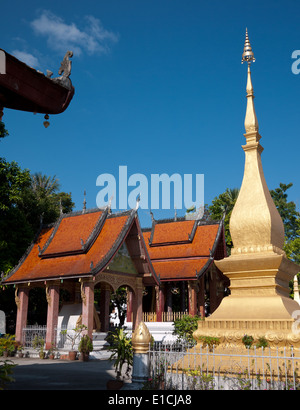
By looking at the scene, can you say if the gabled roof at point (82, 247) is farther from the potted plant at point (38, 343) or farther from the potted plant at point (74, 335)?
the potted plant at point (38, 343)

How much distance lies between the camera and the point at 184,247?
2797 centimetres

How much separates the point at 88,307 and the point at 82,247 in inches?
124

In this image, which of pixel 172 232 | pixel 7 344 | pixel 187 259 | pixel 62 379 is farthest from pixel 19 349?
pixel 172 232

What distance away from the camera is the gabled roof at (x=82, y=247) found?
776 inches

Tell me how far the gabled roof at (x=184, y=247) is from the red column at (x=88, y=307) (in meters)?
7.38

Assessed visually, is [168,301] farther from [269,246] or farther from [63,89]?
[63,89]

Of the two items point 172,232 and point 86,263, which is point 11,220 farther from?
point 172,232

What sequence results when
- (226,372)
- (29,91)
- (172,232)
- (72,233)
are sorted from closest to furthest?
(29,91)
(226,372)
(72,233)
(172,232)

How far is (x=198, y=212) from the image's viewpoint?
29.8 m

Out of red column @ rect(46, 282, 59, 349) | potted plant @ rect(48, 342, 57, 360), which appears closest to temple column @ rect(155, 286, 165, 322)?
red column @ rect(46, 282, 59, 349)

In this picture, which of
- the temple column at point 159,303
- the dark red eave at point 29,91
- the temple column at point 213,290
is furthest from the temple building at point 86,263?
the dark red eave at point 29,91

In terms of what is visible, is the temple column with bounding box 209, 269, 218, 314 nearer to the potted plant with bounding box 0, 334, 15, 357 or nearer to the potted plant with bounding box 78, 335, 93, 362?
the potted plant with bounding box 78, 335, 93, 362

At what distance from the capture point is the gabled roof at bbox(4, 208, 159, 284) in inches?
776

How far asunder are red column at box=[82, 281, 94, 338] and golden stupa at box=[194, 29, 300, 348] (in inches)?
352
